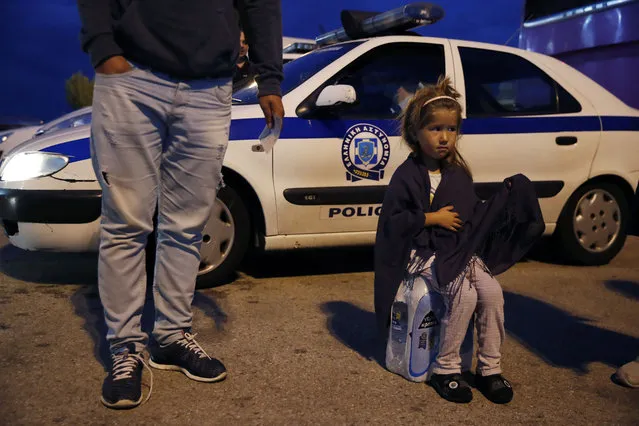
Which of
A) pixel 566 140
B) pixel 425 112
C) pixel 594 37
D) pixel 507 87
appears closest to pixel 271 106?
pixel 425 112

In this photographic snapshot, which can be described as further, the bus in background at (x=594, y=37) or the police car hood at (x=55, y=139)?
the bus in background at (x=594, y=37)

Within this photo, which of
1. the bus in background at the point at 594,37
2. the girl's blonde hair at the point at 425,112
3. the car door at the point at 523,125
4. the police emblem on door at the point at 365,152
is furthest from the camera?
the bus in background at the point at 594,37

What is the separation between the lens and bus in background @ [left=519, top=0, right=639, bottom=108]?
5.73 m

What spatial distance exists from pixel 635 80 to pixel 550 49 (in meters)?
1.07

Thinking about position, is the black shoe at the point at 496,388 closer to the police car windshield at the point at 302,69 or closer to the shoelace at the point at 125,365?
the shoelace at the point at 125,365

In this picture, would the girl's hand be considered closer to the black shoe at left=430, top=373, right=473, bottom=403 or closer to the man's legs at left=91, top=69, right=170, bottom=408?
the black shoe at left=430, top=373, right=473, bottom=403

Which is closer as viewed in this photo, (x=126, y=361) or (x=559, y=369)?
(x=126, y=361)

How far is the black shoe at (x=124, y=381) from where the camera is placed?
241 centimetres

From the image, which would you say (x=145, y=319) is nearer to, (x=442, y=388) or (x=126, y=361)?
(x=126, y=361)

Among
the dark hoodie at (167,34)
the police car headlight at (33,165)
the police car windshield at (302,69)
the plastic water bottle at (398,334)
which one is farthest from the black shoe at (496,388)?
the police car headlight at (33,165)

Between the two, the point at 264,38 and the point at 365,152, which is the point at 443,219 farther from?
the point at 365,152

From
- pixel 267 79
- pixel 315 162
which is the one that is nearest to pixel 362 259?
pixel 315 162

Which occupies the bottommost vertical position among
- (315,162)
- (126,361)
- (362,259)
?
(362,259)

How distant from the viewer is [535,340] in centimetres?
331
